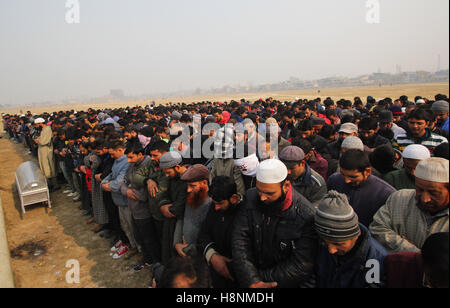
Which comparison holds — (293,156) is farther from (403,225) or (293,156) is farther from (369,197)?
(403,225)

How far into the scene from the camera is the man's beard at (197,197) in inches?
112

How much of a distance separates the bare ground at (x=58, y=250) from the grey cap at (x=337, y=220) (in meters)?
3.12

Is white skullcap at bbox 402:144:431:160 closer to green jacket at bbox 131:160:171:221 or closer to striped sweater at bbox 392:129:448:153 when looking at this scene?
striped sweater at bbox 392:129:448:153

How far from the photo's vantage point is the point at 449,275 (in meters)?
1.34

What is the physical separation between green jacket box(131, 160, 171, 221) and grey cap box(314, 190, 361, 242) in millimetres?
2142

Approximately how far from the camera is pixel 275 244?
2.09 metres

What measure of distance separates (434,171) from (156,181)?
2948 millimetres

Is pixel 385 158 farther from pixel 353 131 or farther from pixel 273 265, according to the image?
pixel 273 265

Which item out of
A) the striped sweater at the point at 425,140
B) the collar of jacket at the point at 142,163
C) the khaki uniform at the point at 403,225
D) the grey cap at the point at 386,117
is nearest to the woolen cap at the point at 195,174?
the collar of jacket at the point at 142,163

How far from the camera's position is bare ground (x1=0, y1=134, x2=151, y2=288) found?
4023mm

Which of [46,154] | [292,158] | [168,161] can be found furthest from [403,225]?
[46,154]

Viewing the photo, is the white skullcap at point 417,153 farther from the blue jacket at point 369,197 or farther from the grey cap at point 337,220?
the grey cap at point 337,220

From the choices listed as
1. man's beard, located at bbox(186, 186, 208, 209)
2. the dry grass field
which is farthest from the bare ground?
the dry grass field
